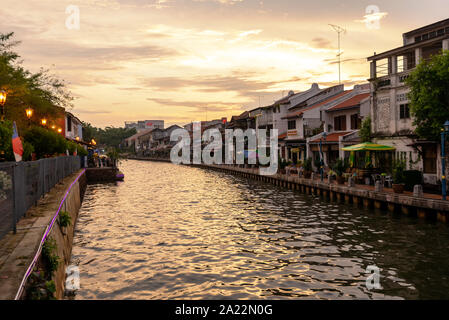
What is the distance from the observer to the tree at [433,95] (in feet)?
71.7

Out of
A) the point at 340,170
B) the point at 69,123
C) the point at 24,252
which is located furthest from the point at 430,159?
the point at 69,123

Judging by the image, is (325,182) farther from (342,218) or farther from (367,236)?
(367,236)

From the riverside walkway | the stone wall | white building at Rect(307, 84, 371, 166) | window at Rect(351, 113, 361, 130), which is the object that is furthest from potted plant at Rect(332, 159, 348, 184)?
the stone wall

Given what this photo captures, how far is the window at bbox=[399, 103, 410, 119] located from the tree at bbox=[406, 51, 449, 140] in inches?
239

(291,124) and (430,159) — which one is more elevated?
(291,124)

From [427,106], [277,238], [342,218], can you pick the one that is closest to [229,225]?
[277,238]

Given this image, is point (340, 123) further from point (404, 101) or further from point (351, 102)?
point (404, 101)

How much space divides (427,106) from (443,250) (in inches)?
383

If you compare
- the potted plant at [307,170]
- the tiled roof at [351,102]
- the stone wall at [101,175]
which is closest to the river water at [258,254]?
the potted plant at [307,170]

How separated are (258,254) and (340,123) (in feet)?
110

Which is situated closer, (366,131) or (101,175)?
(366,131)

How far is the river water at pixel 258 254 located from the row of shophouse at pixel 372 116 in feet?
23.6

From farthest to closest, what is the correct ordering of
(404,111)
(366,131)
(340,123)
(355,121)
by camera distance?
(340,123), (355,121), (366,131), (404,111)

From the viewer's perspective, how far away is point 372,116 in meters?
32.7
